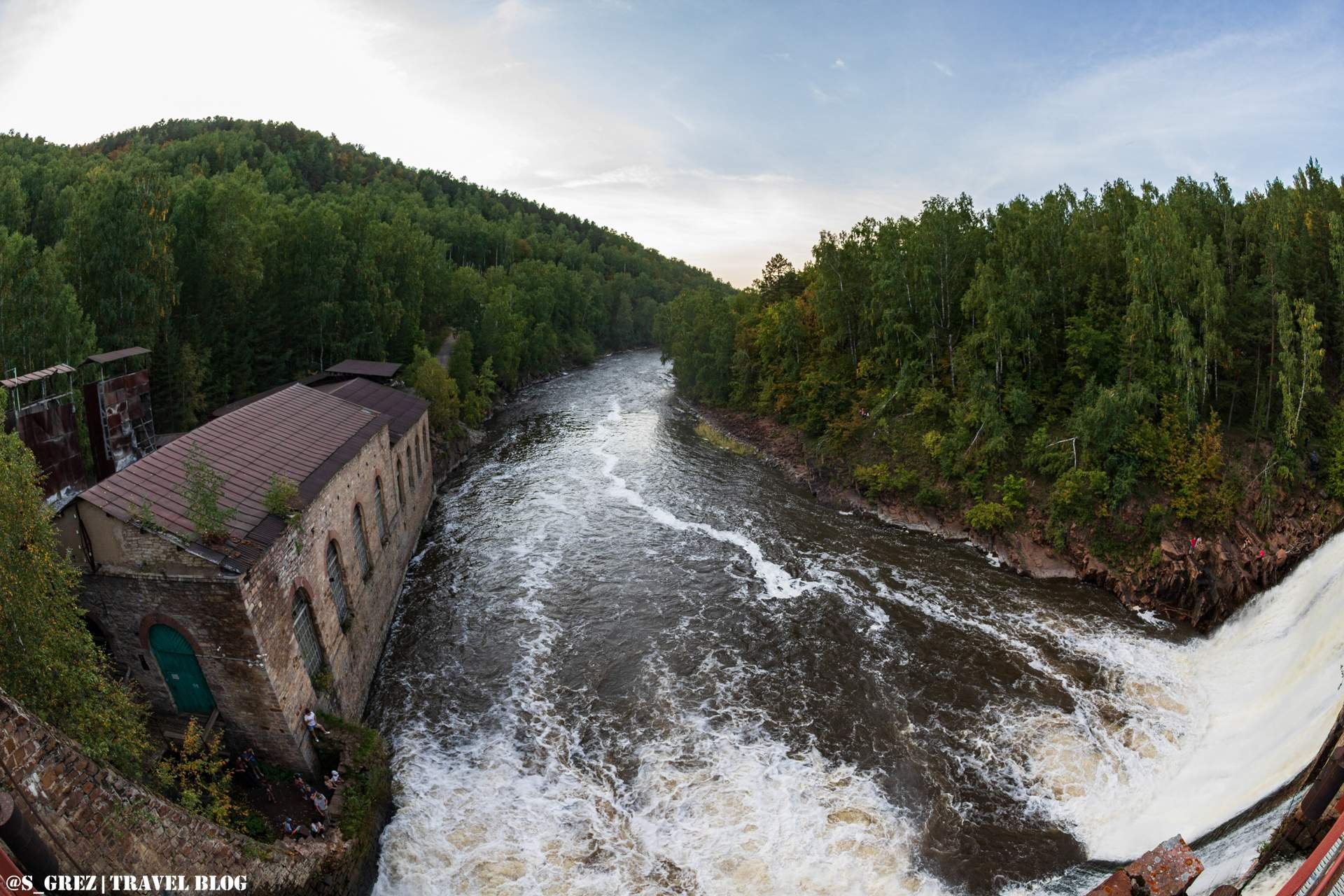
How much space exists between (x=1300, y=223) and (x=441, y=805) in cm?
3741

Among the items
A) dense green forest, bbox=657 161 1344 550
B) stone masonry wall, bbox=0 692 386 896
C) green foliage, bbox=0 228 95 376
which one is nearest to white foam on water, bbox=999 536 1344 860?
dense green forest, bbox=657 161 1344 550

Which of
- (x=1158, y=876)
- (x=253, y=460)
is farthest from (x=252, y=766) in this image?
(x=1158, y=876)

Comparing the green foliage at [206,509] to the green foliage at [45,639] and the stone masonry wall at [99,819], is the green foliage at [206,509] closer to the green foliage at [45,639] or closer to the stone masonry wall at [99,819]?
the green foliage at [45,639]

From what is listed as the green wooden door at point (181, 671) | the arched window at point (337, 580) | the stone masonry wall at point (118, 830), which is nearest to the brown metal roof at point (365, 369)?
the arched window at point (337, 580)

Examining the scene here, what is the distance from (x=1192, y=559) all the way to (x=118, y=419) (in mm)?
35796

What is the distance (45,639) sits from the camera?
10.4m

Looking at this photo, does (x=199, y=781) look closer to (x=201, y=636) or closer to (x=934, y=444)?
(x=201, y=636)

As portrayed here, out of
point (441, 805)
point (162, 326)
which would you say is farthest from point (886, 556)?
point (162, 326)

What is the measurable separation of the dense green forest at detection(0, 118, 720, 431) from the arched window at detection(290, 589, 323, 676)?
1829 cm

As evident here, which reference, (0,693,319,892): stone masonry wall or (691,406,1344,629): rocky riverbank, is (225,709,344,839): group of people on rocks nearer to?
(0,693,319,892): stone masonry wall

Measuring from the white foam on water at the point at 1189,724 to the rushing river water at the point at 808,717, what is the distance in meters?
0.07

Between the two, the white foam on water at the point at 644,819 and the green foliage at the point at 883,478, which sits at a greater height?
the green foliage at the point at 883,478

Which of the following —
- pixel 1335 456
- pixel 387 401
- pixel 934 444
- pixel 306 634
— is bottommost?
pixel 1335 456

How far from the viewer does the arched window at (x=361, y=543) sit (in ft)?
69.6
